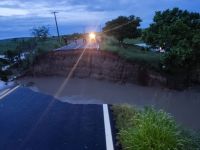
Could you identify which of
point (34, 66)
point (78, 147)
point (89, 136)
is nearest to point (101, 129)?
point (89, 136)

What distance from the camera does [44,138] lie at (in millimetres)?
11039

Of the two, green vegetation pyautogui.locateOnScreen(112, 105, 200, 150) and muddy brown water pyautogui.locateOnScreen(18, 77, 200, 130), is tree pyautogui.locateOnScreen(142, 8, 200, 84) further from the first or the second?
green vegetation pyautogui.locateOnScreen(112, 105, 200, 150)

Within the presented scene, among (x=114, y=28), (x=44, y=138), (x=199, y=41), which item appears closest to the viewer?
(x=44, y=138)

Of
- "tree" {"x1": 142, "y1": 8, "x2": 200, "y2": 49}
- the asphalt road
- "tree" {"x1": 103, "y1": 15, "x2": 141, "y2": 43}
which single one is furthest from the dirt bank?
"tree" {"x1": 103, "y1": 15, "x2": 141, "y2": 43}

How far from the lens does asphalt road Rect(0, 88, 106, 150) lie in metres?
10.5

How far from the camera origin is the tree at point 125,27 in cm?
5131

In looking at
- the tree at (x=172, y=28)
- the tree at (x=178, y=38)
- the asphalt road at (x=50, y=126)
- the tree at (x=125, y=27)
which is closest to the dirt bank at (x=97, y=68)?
the tree at (x=178, y=38)

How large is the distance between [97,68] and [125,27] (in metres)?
18.9

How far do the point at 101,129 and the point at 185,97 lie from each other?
60.5 ft

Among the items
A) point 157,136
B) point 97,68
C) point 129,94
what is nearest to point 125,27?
point 97,68

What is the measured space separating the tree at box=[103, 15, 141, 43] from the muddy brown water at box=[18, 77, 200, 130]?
63.8ft

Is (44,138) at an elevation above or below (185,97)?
above

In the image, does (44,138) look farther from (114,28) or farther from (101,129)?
(114,28)

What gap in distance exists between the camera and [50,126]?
40.8ft
